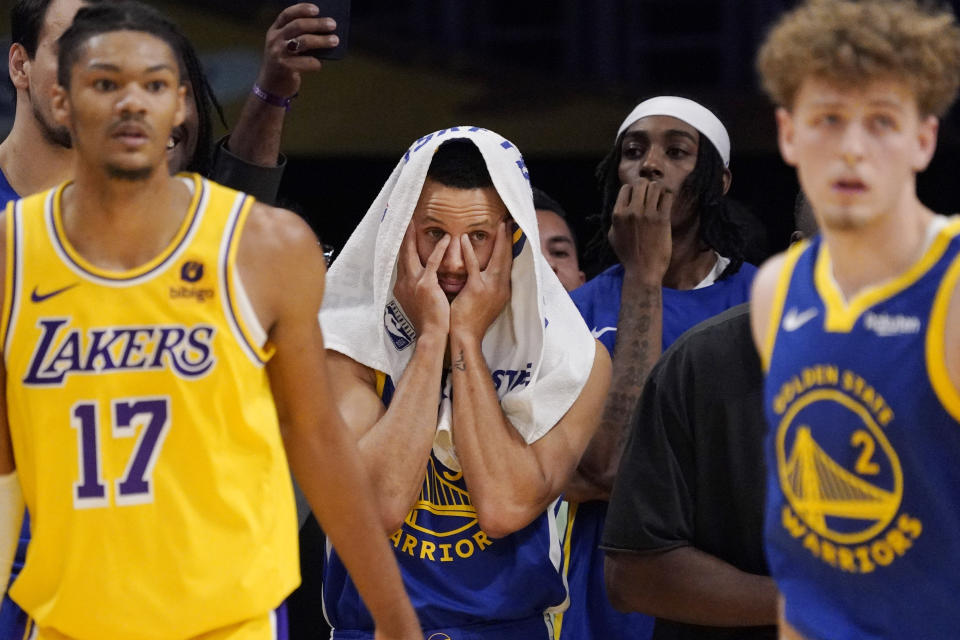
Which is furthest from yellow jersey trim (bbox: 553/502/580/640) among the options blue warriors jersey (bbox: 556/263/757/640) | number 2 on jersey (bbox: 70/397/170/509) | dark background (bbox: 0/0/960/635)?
dark background (bbox: 0/0/960/635)

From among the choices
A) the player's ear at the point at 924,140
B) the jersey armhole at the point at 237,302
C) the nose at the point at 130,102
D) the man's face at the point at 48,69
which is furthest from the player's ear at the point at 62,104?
the player's ear at the point at 924,140

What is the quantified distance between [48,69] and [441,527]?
1389 millimetres

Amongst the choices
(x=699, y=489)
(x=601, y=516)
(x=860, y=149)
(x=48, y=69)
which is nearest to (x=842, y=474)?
(x=860, y=149)

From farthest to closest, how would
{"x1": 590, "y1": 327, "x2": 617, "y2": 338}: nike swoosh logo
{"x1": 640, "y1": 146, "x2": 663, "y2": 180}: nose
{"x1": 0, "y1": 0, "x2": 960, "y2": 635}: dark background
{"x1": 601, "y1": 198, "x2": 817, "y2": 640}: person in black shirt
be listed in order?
{"x1": 0, "y1": 0, "x2": 960, "y2": 635}: dark background, {"x1": 640, "y1": 146, "x2": 663, "y2": 180}: nose, {"x1": 590, "y1": 327, "x2": 617, "y2": 338}: nike swoosh logo, {"x1": 601, "y1": 198, "x2": 817, "y2": 640}: person in black shirt

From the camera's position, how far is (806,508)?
2.41 metres

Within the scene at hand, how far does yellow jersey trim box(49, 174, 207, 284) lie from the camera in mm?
2553

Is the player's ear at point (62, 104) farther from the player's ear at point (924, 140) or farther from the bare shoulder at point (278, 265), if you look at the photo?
the player's ear at point (924, 140)

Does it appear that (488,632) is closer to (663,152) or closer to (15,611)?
(15,611)

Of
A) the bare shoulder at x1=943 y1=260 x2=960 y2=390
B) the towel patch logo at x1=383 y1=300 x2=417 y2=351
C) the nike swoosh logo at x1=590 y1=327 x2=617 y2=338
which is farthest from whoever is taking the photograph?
the nike swoosh logo at x1=590 y1=327 x2=617 y2=338

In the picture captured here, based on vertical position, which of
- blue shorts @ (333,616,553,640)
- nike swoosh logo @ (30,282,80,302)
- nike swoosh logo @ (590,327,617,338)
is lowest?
blue shorts @ (333,616,553,640)

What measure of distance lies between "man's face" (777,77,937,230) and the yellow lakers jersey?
994 mm

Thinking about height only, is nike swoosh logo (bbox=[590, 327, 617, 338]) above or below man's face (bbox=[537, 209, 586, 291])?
below

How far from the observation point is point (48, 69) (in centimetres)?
346

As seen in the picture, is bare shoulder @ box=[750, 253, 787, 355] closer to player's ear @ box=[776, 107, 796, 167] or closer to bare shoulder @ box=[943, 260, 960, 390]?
player's ear @ box=[776, 107, 796, 167]
